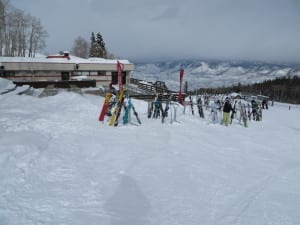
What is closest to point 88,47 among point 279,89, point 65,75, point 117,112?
point 65,75

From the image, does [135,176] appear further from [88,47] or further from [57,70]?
[88,47]

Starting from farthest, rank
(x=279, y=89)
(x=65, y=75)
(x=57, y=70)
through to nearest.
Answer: (x=279, y=89) → (x=65, y=75) → (x=57, y=70)

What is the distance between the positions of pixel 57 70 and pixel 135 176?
23.5 metres

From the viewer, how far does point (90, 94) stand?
2012 centimetres

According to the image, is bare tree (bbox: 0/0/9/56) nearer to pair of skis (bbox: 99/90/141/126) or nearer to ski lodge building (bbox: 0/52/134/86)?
ski lodge building (bbox: 0/52/134/86)

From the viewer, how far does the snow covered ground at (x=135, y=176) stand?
436 cm

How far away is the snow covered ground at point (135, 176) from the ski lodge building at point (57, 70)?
1428 cm

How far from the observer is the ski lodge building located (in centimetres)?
2435

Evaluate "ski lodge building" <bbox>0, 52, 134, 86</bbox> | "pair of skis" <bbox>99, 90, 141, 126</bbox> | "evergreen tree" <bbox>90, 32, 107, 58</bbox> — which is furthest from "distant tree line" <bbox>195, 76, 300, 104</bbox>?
"pair of skis" <bbox>99, 90, 141, 126</bbox>

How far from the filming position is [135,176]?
233 inches

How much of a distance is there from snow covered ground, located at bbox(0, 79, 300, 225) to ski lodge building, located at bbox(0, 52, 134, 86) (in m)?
14.3

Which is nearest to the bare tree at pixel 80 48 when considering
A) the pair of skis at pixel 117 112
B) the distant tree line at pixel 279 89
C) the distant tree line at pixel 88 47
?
the distant tree line at pixel 88 47

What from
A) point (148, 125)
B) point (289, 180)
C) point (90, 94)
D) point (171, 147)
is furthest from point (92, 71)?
point (289, 180)

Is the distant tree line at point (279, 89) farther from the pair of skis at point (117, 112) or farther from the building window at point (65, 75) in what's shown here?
the pair of skis at point (117, 112)
